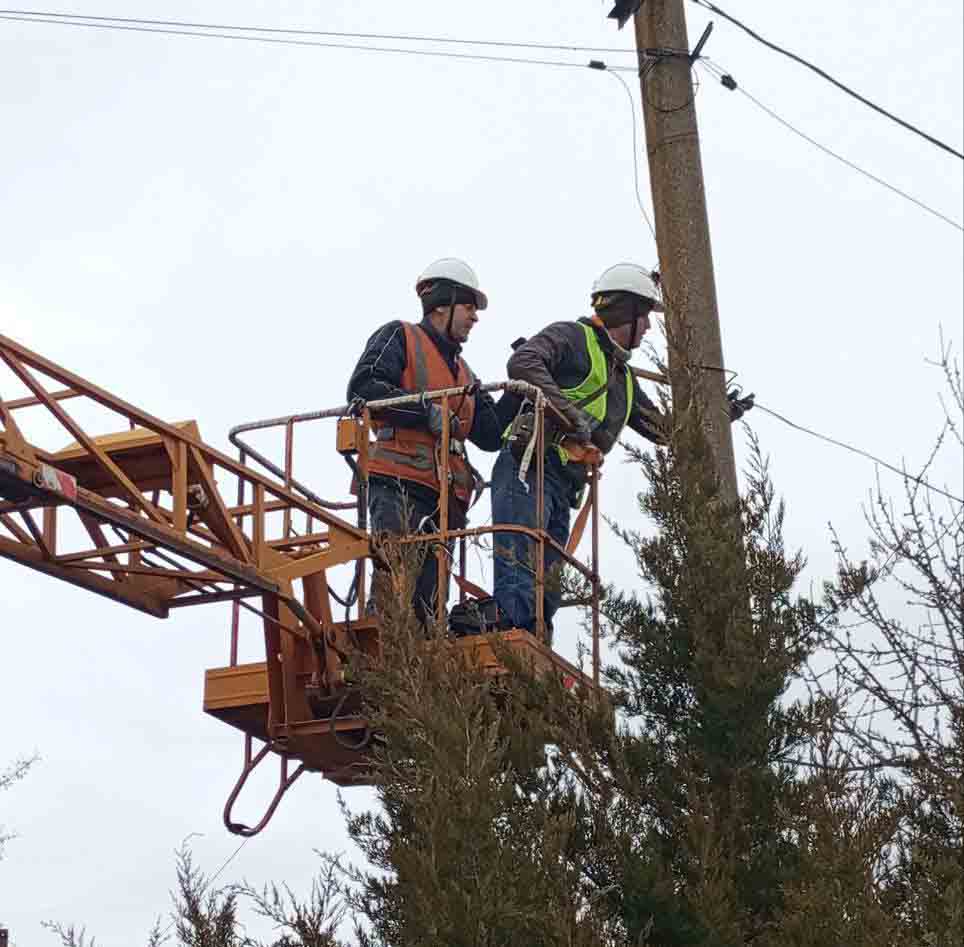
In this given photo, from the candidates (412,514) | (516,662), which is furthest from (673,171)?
(516,662)

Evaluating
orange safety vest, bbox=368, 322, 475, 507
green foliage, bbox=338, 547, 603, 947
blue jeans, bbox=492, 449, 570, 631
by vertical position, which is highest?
orange safety vest, bbox=368, 322, 475, 507

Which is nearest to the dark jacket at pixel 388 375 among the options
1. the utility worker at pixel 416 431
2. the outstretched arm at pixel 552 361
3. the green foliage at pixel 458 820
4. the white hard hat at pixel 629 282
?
the utility worker at pixel 416 431

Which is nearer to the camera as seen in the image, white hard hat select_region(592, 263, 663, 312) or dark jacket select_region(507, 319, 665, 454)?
dark jacket select_region(507, 319, 665, 454)

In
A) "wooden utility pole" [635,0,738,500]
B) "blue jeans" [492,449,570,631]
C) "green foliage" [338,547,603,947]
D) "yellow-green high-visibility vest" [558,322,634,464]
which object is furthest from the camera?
"yellow-green high-visibility vest" [558,322,634,464]

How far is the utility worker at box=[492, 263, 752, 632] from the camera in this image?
37.5 ft

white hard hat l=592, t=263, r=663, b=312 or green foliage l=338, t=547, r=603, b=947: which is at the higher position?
white hard hat l=592, t=263, r=663, b=312

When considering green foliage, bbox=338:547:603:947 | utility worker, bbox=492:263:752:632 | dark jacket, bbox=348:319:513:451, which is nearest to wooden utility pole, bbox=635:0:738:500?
utility worker, bbox=492:263:752:632

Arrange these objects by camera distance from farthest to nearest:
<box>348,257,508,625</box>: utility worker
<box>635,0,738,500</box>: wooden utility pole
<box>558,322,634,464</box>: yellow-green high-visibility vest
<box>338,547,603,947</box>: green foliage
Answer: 1. <box>558,322,634,464</box>: yellow-green high-visibility vest
2. <box>348,257,508,625</box>: utility worker
3. <box>635,0,738,500</box>: wooden utility pole
4. <box>338,547,603,947</box>: green foliage

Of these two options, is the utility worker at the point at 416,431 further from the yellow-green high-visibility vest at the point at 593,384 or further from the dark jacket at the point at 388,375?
the yellow-green high-visibility vest at the point at 593,384

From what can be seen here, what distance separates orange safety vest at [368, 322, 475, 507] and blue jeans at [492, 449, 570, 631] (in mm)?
319

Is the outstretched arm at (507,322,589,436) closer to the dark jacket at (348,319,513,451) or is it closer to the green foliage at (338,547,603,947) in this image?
the dark jacket at (348,319,513,451)

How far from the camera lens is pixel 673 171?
1155 cm

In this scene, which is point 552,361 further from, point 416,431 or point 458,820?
point 458,820

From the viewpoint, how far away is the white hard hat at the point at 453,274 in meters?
12.3
